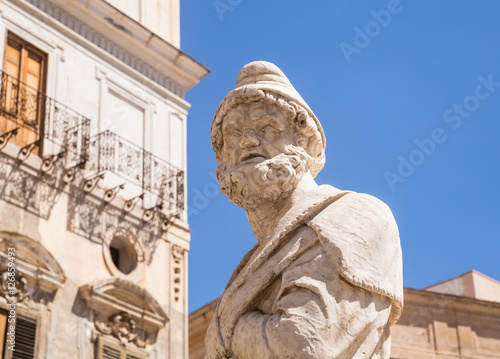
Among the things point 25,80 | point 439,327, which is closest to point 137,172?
point 25,80

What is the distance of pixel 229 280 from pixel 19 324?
1406 centimetres

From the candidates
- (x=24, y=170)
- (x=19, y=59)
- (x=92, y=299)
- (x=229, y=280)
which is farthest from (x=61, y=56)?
(x=229, y=280)

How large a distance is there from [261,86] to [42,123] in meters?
15.7

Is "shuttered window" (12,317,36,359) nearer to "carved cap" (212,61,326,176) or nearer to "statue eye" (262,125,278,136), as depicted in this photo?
"carved cap" (212,61,326,176)

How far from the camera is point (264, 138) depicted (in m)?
3.99

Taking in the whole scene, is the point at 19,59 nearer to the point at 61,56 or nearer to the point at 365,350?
the point at 61,56

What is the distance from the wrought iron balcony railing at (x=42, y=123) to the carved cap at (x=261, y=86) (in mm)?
14729

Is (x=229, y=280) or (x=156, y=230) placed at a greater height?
(x=156, y=230)

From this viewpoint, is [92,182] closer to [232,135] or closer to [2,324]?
[2,324]

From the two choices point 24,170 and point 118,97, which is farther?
point 118,97

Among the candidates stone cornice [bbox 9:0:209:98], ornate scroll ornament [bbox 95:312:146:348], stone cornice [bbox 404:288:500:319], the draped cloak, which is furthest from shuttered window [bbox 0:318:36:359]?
the draped cloak

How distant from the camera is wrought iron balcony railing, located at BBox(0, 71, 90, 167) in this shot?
61.8 feet

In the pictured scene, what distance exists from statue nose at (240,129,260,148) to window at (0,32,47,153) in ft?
49.6

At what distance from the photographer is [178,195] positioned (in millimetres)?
21703
